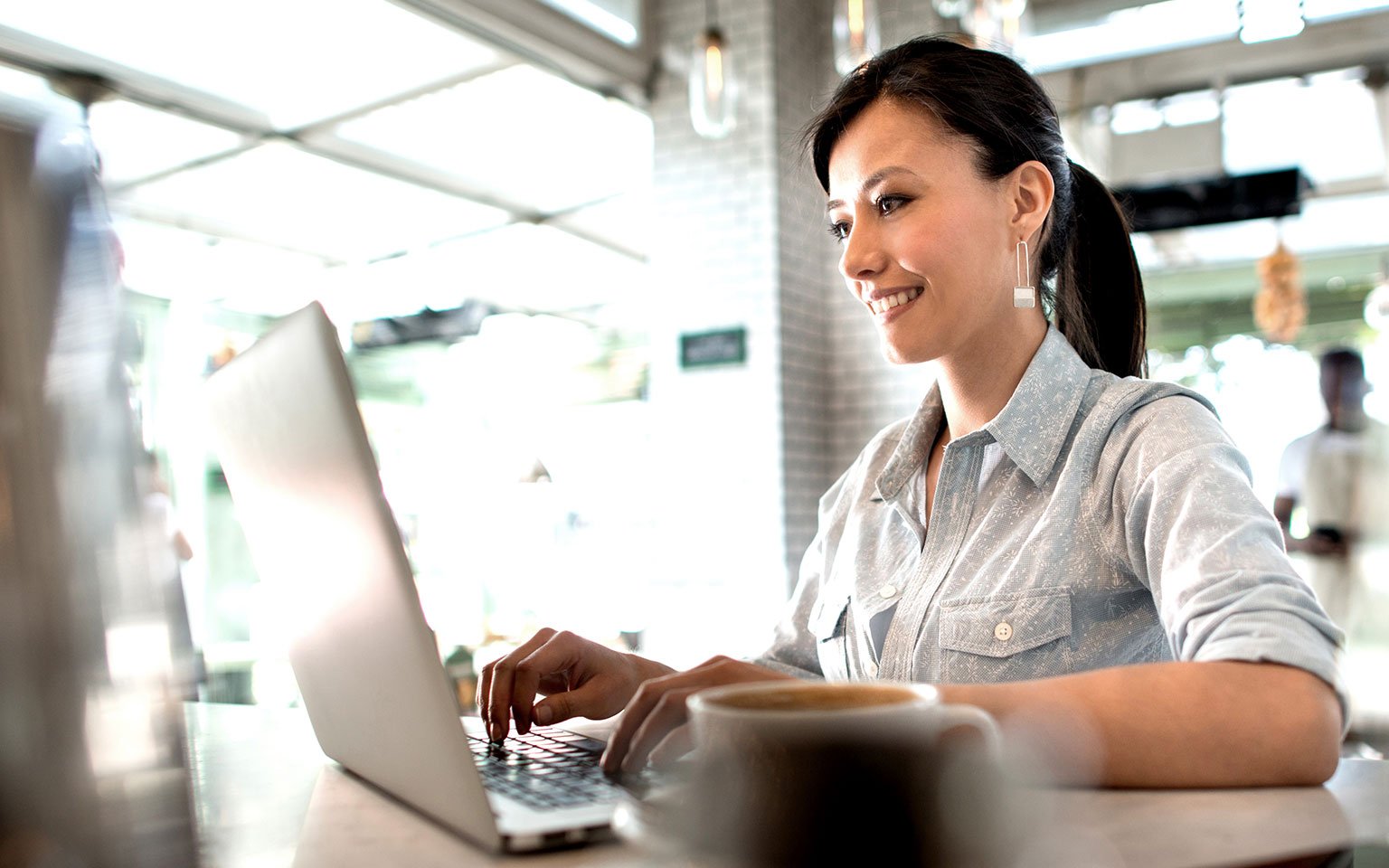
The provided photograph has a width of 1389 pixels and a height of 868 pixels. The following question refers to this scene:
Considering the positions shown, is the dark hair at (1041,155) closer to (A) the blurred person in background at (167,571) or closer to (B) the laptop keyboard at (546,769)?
(B) the laptop keyboard at (546,769)

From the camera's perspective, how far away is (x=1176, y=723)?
748mm

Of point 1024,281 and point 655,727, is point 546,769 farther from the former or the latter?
point 1024,281

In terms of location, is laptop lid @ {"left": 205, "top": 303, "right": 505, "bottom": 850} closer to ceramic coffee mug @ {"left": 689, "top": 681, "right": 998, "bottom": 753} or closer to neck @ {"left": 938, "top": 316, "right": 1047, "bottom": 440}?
ceramic coffee mug @ {"left": 689, "top": 681, "right": 998, "bottom": 753}

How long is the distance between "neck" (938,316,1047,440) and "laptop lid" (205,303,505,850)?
812 mm

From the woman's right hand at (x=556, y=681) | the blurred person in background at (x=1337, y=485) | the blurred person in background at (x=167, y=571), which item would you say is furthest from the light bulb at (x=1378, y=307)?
the blurred person in background at (x=167, y=571)

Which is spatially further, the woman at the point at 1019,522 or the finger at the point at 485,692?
the finger at the point at 485,692

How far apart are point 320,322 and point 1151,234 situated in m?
5.80

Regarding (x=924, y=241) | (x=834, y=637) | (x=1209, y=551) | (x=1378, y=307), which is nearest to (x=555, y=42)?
(x=924, y=241)

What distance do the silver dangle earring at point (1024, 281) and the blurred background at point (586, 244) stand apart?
3.24 metres

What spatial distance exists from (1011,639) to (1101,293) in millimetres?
579

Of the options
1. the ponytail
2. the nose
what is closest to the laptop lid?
the nose

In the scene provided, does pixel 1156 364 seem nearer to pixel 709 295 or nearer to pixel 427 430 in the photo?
pixel 709 295

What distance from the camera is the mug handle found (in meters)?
0.46

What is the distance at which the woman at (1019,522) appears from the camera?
0.76m
